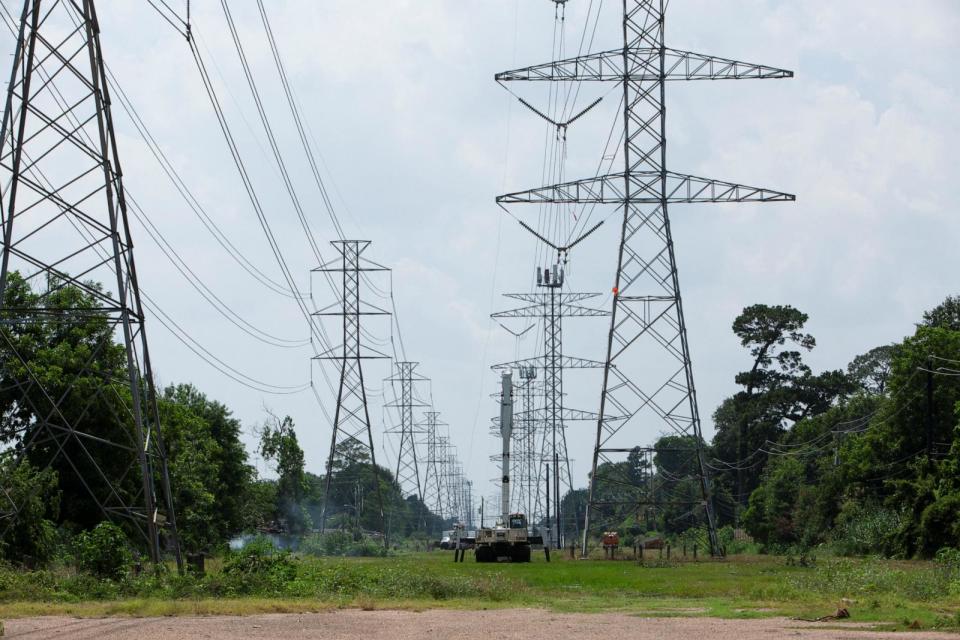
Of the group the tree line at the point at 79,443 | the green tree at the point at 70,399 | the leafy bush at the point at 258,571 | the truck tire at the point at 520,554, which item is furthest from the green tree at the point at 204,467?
the leafy bush at the point at 258,571

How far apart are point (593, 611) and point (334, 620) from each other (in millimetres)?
5138

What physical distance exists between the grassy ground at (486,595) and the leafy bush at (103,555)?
0.59 m

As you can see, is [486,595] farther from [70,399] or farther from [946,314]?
[946,314]

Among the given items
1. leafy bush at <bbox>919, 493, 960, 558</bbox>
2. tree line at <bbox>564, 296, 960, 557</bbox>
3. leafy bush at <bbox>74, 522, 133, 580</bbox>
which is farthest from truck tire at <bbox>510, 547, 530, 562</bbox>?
leafy bush at <bbox>74, 522, 133, 580</bbox>

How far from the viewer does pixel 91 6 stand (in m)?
25.7

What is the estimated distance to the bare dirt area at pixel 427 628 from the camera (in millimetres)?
18703

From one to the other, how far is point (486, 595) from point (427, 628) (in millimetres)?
7502

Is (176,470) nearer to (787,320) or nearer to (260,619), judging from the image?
(260,619)

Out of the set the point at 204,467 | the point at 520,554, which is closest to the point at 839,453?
the point at 520,554

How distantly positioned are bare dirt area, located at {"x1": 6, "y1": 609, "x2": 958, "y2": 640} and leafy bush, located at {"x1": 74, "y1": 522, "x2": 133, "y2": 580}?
19.0 feet

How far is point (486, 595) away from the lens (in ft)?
90.6

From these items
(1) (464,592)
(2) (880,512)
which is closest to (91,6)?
(1) (464,592)

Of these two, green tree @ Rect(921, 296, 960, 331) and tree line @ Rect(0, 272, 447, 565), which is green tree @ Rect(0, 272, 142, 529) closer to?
tree line @ Rect(0, 272, 447, 565)

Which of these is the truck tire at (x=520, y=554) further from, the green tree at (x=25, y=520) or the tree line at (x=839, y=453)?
the green tree at (x=25, y=520)
